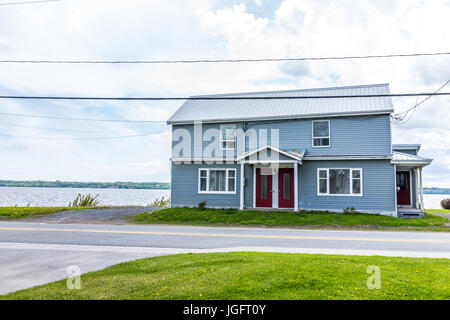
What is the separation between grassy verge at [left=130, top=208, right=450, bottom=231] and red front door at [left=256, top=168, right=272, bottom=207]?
2.04 m

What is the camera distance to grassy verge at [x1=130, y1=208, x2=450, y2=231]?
57.4 ft

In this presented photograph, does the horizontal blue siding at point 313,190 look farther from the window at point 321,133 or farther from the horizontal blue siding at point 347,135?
the window at point 321,133

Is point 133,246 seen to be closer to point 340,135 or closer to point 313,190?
point 313,190

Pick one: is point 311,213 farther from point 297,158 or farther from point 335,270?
point 335,270

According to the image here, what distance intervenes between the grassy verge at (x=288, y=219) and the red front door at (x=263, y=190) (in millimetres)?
2044

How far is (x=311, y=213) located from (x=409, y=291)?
49.8 ft

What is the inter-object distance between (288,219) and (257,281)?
43.1 ft

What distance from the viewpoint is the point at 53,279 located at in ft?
23.8

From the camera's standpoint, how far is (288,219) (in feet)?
62.1

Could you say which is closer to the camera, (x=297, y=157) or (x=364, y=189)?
(x=297, y=157)

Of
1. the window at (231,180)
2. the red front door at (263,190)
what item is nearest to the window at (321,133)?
the red front door at (263,190)

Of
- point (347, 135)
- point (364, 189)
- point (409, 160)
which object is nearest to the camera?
point (409, 160)

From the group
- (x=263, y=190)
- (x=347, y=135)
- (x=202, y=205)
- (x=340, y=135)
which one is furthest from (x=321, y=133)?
(x=202, y=205)

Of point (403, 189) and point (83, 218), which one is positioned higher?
point (403, 189)
